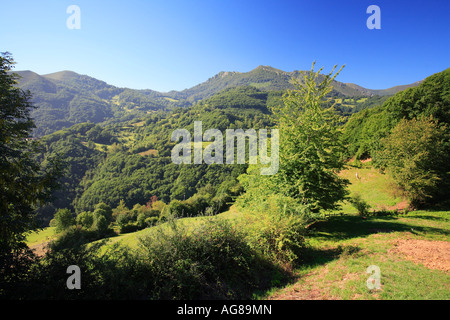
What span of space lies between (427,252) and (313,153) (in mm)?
5978

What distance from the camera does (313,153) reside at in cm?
1040

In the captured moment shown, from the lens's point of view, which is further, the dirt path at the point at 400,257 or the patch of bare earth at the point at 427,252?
the patch of bare earth at the point at 427,252

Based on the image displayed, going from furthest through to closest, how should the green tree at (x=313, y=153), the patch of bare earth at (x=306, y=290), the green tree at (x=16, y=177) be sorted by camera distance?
the green tree at (x=313, y=153) < the green tree at (x=16, y=177) < the patch of bare earth at (x=306, y=290)

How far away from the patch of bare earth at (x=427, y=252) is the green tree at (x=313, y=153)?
3366 mm

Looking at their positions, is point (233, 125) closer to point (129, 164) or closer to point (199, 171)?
point (199, 171)

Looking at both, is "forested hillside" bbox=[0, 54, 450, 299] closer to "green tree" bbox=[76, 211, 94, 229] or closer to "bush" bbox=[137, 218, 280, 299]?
"bush" bbox=[137, 218, 280, 299]

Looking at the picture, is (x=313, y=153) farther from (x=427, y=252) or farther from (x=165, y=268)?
(x=165, y=268)

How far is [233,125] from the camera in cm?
14200

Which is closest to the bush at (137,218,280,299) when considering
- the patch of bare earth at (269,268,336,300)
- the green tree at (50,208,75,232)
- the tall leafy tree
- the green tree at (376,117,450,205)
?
the patch of bare earth at (269,268,336,300)

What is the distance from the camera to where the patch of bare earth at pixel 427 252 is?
6.43 meters

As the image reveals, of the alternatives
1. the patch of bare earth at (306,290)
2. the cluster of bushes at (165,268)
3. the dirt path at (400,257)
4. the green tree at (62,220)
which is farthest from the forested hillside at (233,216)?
the green tree at (62,220)

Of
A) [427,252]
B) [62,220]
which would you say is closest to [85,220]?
[62,220]

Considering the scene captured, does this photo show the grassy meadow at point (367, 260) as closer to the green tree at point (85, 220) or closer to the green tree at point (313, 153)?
the green tree at point (313, 153)

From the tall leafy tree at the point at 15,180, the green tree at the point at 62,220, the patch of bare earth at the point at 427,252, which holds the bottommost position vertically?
the green tree at the point at 62,220
